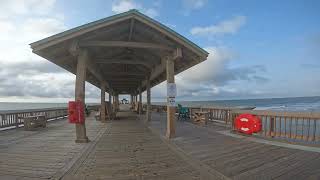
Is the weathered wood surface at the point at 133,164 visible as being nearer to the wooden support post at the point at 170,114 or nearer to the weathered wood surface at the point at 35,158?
the weathered wood surface at the point at 35,158

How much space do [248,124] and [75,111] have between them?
6.09 meters

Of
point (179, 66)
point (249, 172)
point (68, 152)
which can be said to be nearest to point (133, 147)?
point (68, 152)

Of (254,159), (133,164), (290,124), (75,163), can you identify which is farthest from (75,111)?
(290,124)

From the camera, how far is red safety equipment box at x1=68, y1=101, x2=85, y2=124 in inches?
410

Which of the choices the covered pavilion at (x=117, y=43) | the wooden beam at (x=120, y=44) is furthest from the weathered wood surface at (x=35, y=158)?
the wooden beam at (x=120, y=44)

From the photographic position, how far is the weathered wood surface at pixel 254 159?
582 centimetres

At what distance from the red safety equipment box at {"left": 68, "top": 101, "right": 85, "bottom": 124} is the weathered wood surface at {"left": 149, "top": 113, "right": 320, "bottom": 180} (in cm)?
336

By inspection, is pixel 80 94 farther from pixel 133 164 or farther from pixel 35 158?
pixel 133 164

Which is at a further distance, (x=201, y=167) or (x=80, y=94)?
(x=80, y=94)

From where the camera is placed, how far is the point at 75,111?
1046 centimetres

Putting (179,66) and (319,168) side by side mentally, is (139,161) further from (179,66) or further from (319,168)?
(179,66)

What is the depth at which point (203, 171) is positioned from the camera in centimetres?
616

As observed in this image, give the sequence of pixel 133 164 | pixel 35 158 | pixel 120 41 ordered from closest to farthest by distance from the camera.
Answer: pixel 133 164
pixel 35 158
pixel 120 41

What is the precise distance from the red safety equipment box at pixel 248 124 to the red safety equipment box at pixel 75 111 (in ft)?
18.9
